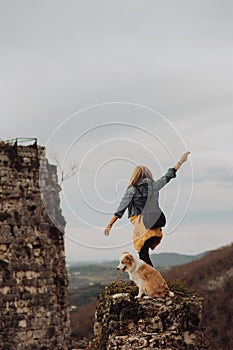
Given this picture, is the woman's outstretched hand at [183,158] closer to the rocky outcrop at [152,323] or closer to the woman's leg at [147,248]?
the woman's leg at [147,248]

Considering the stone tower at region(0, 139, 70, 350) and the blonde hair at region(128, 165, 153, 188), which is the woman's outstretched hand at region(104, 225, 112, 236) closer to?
the blonde hair at region(128, 165, 153, 188)

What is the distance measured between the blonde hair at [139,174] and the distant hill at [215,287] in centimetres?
1687

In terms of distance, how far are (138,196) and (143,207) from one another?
0.37ft

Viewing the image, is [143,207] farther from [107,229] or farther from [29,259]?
[29,259]

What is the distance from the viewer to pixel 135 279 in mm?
7227

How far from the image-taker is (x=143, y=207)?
735cm

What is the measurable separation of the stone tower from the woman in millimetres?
10175

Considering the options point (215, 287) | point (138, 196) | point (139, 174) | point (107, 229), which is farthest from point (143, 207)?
point (215, 287)

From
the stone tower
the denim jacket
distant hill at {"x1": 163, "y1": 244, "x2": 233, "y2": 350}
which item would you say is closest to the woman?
the denim jacket

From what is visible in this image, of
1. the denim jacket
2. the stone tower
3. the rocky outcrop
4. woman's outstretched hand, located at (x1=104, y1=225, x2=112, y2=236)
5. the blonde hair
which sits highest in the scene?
the stone tower

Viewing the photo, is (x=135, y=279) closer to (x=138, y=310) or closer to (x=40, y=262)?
(x=138, y=310)

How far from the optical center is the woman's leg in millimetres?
7430

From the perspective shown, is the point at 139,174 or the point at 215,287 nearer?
the point at 139,174

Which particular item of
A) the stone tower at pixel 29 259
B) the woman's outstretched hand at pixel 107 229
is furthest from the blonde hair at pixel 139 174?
the stone tower at pixel 29 259
